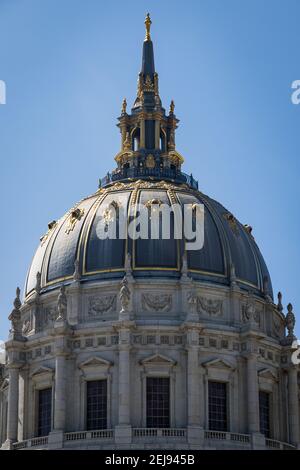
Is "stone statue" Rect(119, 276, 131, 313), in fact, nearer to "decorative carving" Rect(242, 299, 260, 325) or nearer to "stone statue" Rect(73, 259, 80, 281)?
"stone statue" Rect(73, 259, 80, 281)

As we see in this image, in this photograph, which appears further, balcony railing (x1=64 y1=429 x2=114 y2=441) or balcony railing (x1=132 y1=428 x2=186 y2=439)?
balcony railing (x1=64 y1=429 x2=114 y2=441)

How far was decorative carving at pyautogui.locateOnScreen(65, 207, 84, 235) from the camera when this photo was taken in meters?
99.7

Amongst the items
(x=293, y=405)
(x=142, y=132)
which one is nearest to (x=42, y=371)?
(x=293, y=405)

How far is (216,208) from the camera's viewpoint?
102m

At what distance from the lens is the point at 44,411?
94000 mm

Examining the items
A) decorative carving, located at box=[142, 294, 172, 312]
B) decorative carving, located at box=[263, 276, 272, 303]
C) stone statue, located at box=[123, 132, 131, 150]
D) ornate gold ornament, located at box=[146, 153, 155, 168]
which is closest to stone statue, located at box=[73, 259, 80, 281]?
decorative carving, located at box=[142, 294, 172, 312]

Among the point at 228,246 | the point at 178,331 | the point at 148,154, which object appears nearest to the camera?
the point at 178,331

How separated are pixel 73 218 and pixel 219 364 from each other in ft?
51.2

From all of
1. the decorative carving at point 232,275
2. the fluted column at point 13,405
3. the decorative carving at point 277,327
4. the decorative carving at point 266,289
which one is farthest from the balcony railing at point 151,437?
the decorative carving at point 266,289

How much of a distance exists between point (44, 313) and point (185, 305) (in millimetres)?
10228

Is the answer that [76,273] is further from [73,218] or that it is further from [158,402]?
[158,402]

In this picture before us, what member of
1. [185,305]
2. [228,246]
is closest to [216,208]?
[228,246]

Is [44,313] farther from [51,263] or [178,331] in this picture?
[178,331]

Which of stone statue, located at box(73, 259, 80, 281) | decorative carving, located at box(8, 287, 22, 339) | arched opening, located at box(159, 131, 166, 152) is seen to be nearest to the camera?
stone statue, located at box(73, 259, 80, 281)
